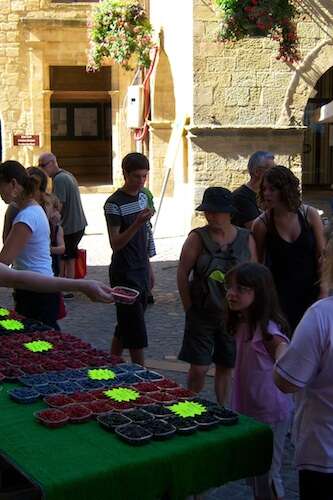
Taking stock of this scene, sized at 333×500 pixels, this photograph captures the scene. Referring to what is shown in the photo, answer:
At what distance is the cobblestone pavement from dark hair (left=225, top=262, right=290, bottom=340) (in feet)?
2.47

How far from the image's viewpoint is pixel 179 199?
16.8m

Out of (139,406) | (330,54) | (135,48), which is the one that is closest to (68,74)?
(135,48)

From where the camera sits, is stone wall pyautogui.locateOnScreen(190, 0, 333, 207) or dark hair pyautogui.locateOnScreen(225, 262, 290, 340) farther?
stone wall pyautogui.locateOnScreen(190, 0, 333, 207)

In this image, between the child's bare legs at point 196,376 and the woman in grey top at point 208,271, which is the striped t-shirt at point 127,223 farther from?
the child's bare legs at point 196,376

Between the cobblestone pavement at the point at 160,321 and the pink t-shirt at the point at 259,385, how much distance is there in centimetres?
41

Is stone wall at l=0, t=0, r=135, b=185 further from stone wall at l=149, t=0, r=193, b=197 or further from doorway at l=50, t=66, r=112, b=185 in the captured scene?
doorway at l=50, t=66, r=112, b=185

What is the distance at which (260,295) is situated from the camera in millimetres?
3791

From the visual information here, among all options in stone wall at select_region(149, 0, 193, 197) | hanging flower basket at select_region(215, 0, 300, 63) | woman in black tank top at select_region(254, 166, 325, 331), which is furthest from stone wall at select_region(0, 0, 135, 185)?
woman in black tank top at select_region(254, 166, 325, 331)

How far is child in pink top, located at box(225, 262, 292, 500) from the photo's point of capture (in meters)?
3.78

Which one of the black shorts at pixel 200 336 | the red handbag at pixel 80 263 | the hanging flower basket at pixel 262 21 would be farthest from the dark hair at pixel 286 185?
the hanging flower basket at pixel 262 21

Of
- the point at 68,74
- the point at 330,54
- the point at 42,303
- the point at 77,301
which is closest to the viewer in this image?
the point at 42,303

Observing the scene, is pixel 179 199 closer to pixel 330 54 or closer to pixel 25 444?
pixel 330 54

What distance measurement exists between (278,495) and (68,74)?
1058 inches

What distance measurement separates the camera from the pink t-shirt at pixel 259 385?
3881mm
